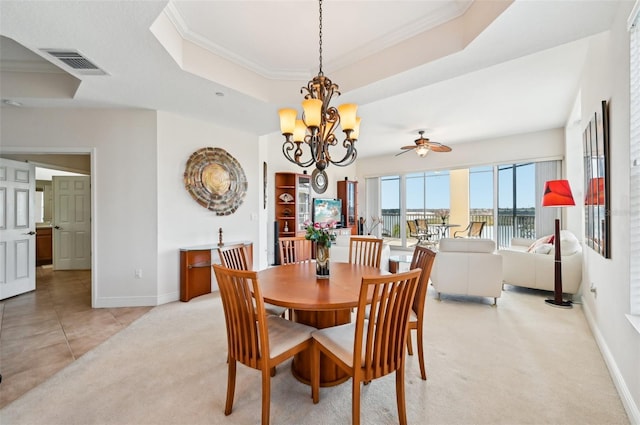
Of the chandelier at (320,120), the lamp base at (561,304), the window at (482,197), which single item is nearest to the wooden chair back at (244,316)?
the chandelier at (320,120)

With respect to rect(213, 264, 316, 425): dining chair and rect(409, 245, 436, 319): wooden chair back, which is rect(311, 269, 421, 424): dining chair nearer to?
rect(213, 264, 316, 425): dining chair

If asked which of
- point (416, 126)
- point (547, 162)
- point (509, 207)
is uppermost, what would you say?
point (416, 126)

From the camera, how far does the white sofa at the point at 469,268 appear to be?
3479 mm

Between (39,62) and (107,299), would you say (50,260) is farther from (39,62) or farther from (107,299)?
(39,62)

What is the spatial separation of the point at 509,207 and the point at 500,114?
256 cm

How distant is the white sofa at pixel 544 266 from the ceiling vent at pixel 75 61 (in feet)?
17.9

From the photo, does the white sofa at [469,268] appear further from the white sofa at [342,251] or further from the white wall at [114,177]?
the white wall at [114,177]

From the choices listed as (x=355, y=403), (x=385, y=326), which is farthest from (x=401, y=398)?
(x=385, y=326)

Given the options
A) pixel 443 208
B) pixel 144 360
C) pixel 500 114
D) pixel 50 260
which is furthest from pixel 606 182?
pixel 50 260

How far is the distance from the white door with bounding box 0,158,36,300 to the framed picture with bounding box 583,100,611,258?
22.0 ft

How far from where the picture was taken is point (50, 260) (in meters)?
6.20

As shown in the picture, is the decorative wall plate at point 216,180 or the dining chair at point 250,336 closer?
the dining chair at point 250,336

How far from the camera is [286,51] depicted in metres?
2.82

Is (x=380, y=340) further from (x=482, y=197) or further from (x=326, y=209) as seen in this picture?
(x=482, y=197)
